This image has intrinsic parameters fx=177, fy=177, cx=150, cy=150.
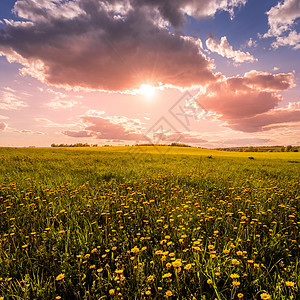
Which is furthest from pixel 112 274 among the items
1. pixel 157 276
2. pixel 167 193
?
pixel 167 193

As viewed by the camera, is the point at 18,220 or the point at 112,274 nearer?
the point at 112,274

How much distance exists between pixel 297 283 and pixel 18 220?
462 cm

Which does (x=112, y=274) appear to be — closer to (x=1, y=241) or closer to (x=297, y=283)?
(x=1, y=241)

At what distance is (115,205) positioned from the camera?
434cm

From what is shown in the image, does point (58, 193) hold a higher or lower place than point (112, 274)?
higher

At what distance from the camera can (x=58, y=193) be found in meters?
5.05

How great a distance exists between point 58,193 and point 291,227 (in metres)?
5.60

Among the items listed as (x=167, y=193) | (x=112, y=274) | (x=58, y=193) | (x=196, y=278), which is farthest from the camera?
(x=167, y=193)

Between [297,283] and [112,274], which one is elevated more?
[297,283]

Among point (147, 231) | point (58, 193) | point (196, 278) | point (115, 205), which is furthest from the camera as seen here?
point (58, 193)

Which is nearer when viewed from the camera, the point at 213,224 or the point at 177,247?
the point at 177,247

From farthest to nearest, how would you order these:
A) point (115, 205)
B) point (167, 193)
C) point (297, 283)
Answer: point (167, 193), point (115, 205), point (297, 283)

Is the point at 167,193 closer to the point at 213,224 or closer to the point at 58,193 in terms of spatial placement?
the point at 213,224

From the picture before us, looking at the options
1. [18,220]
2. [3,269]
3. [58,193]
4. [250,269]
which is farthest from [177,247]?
[58,193]
